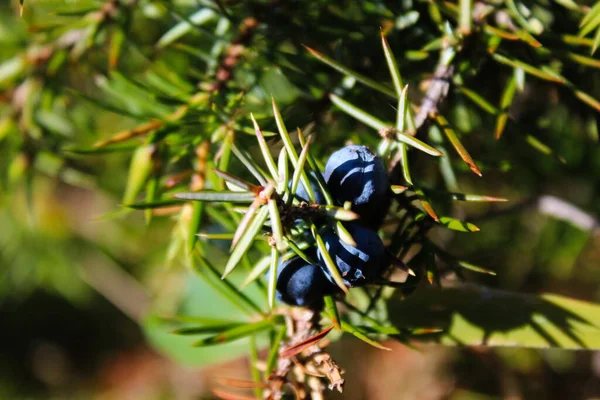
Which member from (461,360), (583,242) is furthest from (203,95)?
(461,360)

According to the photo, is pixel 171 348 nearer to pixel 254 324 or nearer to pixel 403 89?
pixel 254 324

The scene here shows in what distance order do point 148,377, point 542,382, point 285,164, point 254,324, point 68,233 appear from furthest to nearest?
1. point 148,377
2. point 68,233
3. point 542,382
4. point 254,324
5. point 285,164

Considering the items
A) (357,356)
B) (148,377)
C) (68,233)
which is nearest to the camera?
(357,356)

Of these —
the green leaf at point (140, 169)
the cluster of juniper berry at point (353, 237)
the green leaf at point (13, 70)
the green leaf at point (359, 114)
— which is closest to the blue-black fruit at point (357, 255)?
the cluster of juniper berry at point (353, 237)

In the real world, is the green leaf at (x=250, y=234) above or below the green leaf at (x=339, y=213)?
below

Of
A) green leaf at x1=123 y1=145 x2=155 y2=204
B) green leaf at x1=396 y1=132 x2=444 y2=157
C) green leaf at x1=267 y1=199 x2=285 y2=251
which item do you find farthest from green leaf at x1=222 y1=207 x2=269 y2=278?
green leaf at x1=123 y1=145 x2=155 y2=204

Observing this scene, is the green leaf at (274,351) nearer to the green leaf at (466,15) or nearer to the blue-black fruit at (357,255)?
the blue-black fruit at (357,255)

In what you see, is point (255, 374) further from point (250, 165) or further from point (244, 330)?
point (250, 165)
